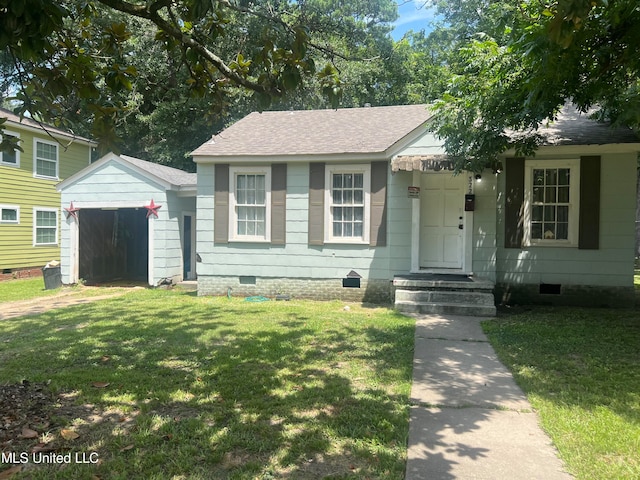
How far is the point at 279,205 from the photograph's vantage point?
33.3ft

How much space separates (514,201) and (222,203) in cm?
676

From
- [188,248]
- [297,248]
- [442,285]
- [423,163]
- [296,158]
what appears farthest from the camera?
[188,248]

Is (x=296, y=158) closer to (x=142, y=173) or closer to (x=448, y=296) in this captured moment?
(x=448, y=296)

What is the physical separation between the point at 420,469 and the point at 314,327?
4184mm

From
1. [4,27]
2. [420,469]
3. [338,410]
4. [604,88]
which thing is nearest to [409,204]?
[604,88]

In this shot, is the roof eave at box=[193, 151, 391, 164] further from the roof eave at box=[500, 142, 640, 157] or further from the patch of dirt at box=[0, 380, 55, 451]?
the patch of dirt at box=[0, 380, 55, 451]

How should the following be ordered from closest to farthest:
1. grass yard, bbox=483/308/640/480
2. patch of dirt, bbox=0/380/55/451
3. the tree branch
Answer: grass yard, bbox=483/308/640/480 → patch of dirt, bbox=0/380/55/451 → the tree branch

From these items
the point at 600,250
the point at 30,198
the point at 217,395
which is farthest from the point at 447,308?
the point at 30,198

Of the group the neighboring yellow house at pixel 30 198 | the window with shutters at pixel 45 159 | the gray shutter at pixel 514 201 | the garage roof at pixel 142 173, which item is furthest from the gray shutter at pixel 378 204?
the window with shutters at pixel 45 159

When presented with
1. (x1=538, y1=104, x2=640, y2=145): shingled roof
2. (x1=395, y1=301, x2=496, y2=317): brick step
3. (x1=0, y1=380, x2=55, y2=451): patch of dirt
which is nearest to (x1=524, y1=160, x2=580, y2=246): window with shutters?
(x1=538, y1=104, x2=640, y2=145): shingled roof

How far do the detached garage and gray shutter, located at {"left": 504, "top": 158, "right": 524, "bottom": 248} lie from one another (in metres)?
8.62

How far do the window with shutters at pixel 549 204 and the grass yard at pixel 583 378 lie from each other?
1.79m

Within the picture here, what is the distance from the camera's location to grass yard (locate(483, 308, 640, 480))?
2.94 meters

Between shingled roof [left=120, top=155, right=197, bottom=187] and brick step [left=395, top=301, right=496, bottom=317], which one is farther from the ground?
shingled roof [left=120, top=155, right=197, bottom=187]
